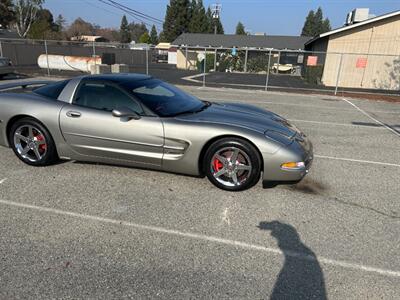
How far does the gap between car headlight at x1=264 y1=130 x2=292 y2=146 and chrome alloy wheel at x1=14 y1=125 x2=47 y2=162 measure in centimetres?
288

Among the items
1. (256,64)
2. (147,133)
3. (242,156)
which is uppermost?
(256,64)

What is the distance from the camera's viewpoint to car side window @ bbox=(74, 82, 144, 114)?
385 cm

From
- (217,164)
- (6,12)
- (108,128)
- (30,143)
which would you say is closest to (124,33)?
(6,12)

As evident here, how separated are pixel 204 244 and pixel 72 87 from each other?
107 inches

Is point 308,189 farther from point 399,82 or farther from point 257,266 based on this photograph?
point 399,82

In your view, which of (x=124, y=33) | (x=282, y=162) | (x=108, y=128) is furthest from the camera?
(x=124, y=33)

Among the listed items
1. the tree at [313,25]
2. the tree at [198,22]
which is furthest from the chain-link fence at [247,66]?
the tree at [313,25]

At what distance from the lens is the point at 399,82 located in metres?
18.8

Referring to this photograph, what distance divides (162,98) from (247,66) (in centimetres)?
3162

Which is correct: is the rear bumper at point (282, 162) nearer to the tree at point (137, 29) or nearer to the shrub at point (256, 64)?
the shrub at point (256, 64)

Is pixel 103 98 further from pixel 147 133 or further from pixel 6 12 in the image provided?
pixel 6 12

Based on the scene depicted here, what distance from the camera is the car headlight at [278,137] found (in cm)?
356

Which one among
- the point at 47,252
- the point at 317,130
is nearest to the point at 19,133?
the point at 47,252

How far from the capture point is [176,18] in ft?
200
